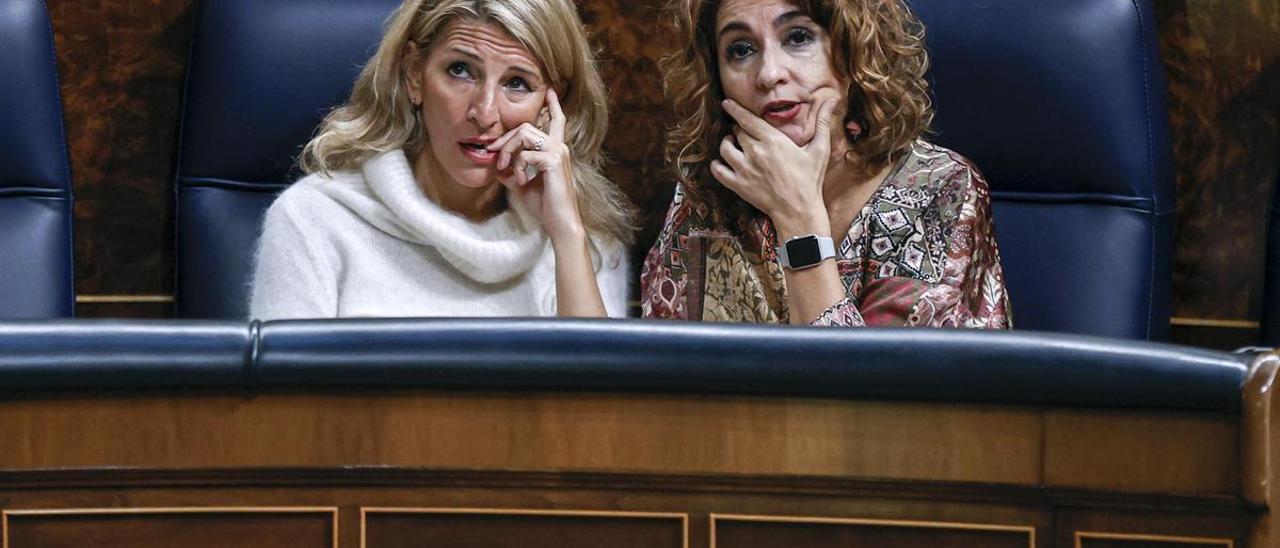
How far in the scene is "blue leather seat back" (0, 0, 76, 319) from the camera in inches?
61.6

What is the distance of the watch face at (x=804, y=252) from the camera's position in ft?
4.63

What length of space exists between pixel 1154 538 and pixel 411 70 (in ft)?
3.45

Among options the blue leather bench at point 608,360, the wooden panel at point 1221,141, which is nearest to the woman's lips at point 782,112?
the wooden panel at point 1221,141

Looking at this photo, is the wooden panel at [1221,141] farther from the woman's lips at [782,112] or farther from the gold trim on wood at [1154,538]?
the gold trim on wood at [1154,538]

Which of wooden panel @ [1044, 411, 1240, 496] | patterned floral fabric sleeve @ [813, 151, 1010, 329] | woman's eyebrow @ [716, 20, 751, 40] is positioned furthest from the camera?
woman's eyebrow @ [716, 20, 751, 40]

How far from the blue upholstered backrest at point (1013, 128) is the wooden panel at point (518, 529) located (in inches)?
34.7

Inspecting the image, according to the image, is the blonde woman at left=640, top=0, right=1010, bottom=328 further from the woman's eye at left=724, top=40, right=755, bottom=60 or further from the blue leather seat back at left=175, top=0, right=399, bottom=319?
the blue leather seat back at left=175, top=0, right=399, bottom=319

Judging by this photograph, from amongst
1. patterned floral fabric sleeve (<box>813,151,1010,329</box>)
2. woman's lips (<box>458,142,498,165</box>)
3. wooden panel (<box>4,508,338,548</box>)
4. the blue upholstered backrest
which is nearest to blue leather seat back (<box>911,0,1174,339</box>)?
the blue upholstered backrest

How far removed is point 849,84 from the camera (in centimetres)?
151

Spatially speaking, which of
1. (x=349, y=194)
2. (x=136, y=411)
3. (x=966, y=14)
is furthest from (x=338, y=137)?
(x=136, y=411)

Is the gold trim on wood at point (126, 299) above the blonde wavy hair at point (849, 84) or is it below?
below

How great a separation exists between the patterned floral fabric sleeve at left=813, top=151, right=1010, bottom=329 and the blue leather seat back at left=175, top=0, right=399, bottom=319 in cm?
63

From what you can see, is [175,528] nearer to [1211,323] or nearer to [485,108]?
[485,108]

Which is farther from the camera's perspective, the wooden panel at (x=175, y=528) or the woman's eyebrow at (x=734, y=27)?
the woman's eyebrow at (x=734, y=27)
